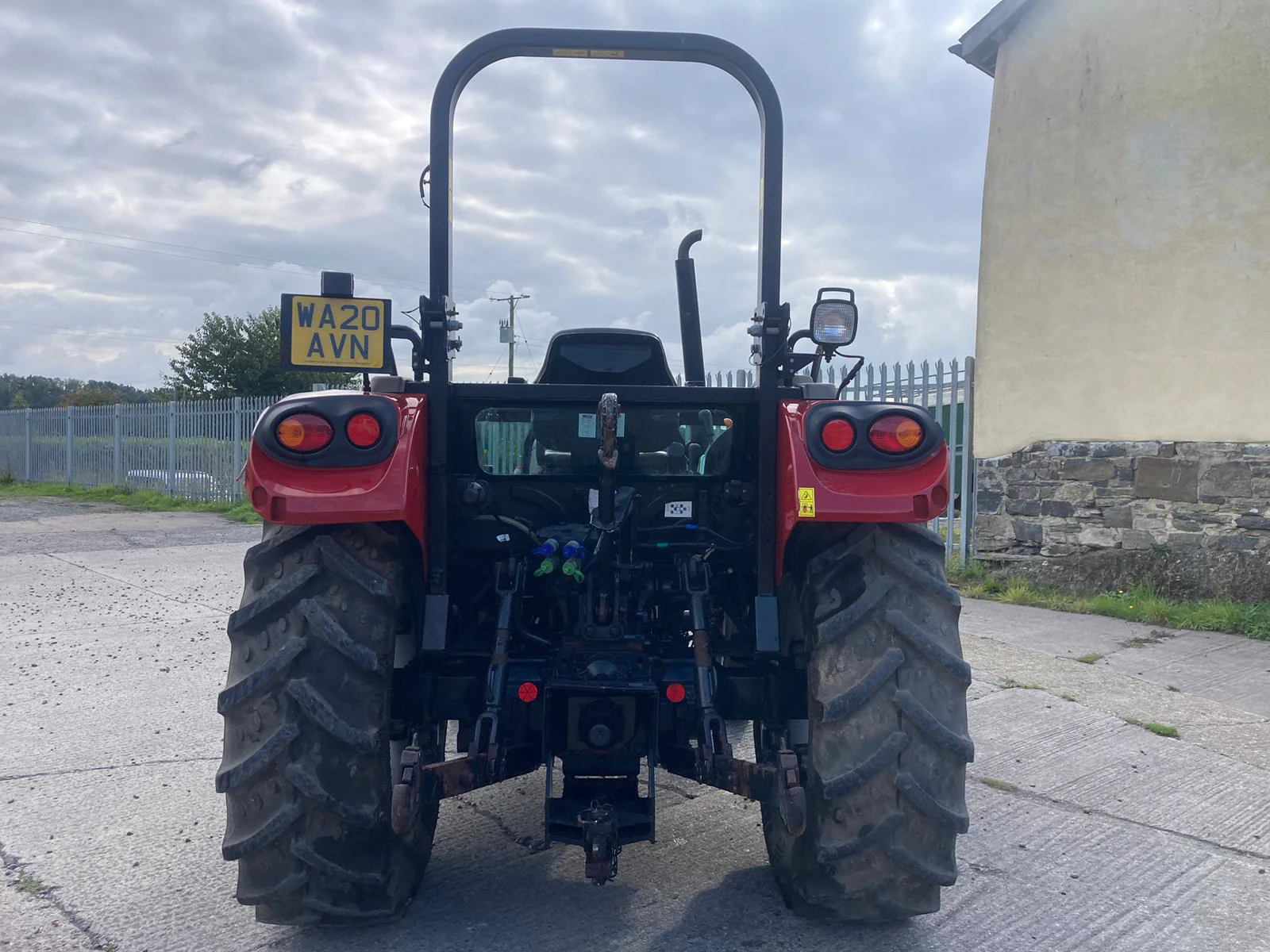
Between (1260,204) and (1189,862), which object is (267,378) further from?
(1189,862)

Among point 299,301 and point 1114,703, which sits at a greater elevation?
point 299,301

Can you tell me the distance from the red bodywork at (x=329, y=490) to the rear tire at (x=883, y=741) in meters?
1.18

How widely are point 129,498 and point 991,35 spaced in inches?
696

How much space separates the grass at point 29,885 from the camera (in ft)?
10.5

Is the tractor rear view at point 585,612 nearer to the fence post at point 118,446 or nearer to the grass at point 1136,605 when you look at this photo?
the grass at point 1136,605

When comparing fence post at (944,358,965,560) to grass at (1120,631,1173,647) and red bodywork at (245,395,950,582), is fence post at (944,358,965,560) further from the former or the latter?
red bodywork at (245,395,950,582)

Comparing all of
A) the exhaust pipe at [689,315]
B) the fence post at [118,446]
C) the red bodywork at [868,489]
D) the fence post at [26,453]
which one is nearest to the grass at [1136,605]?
the exhaust pipe at [689,315]

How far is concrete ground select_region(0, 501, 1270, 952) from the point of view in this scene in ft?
9.75

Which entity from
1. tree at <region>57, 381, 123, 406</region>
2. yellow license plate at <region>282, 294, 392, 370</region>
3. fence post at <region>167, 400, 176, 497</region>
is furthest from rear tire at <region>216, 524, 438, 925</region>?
tree at <region>57, 381, 123, 406</region>

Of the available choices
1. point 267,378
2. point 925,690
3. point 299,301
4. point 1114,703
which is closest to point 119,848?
point 299,301

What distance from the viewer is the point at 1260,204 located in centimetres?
Result: 815

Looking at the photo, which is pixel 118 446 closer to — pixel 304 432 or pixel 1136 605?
pixel 1136 605

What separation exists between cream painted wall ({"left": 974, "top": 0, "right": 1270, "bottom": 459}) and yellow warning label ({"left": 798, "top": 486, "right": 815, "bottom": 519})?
6.96m

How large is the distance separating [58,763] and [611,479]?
307 centimetres
